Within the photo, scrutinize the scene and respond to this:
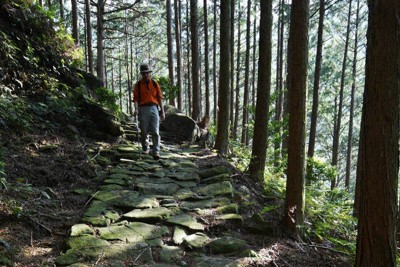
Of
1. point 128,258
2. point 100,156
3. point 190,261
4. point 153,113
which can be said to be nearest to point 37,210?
point 128,258

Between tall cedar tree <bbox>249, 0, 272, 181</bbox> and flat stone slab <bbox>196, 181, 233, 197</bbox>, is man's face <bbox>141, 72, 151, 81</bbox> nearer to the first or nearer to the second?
tall cedar tree <bbox>249, 0, 272, 181</bbox>

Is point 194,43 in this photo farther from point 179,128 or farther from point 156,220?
point 156,220

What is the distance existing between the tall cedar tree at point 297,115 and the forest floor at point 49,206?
0.35 meters

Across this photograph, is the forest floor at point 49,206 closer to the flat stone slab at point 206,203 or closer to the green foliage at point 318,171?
the flat stone slab at point 206,203

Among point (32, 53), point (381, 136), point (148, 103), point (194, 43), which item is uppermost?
point (194, 43)

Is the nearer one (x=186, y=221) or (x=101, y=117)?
(x=186, y=221)

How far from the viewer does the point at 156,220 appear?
14.6 feet

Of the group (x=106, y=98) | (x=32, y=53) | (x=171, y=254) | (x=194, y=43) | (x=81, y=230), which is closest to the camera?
(x=171, y=254)

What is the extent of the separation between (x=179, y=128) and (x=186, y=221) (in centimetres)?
740

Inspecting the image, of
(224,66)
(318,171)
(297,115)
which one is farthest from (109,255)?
(318,171)

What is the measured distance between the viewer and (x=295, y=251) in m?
4.23

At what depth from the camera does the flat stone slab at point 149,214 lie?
4.45 m

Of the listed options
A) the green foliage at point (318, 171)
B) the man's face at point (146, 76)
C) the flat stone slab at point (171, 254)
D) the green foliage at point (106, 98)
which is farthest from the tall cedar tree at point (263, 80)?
the green foliage at point (106, 98)

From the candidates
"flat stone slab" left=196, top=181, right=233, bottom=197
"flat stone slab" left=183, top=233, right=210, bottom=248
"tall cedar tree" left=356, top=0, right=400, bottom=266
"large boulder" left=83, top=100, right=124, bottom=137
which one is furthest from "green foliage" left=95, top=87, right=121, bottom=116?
"tall cedar tree" left=356, top=0, right=400, bottom=266
